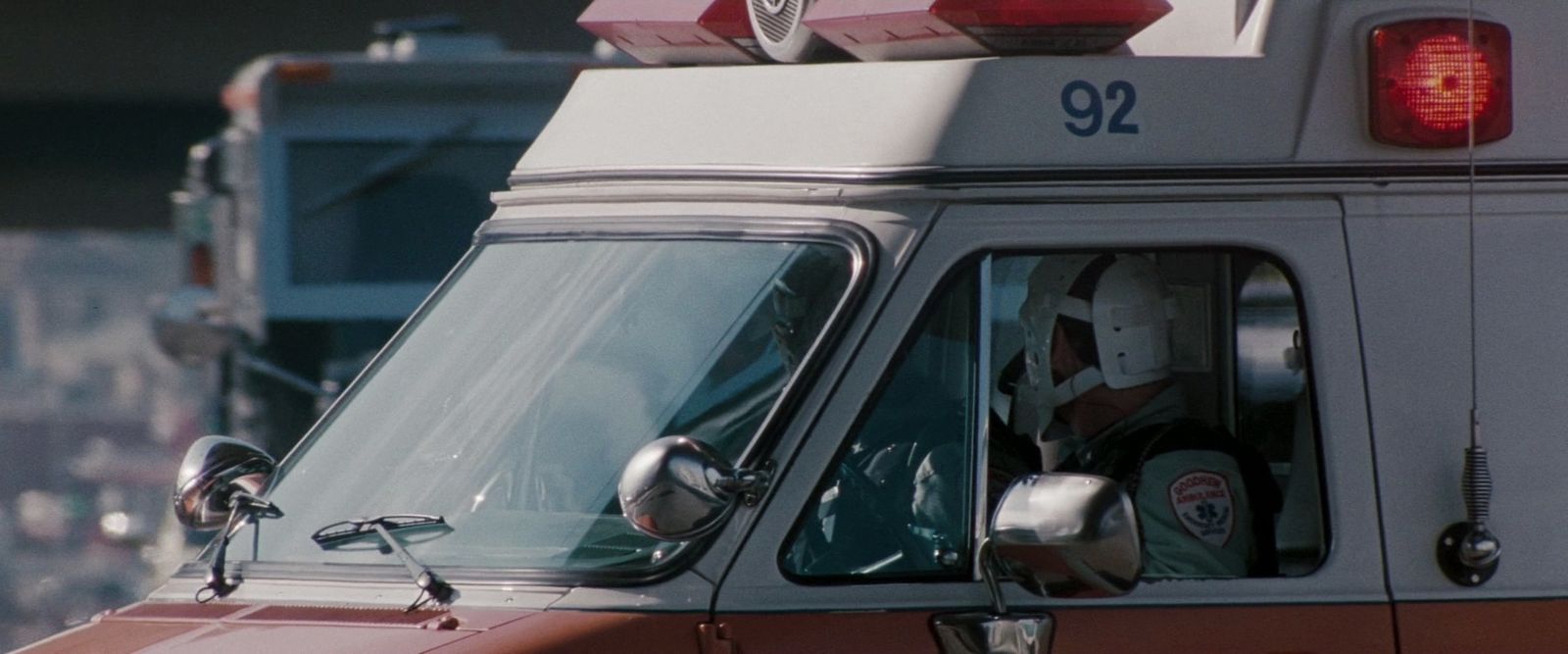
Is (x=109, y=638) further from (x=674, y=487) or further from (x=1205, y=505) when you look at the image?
(x=1205, y=505)

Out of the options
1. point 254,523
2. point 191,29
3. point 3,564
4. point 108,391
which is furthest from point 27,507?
point 254,523

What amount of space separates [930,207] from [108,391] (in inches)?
514

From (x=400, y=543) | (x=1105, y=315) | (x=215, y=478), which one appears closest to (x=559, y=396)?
A: (x=400, y=543)

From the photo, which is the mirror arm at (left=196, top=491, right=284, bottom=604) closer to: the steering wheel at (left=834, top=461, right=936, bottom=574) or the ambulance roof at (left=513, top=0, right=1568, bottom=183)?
the ambulance roof at (left=513, top=0, right=1568, bottom=183)

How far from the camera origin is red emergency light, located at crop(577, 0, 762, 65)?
435 cm

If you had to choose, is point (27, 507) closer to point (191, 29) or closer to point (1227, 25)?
point (191, 29)

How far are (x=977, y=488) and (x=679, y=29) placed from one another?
3.91 ft

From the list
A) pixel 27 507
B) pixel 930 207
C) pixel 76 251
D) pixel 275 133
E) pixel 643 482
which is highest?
pixel 930 207

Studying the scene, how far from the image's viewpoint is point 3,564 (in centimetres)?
1268

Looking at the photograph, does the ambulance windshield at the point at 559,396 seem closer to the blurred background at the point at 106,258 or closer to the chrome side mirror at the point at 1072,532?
the chrome side mirror at the point at 1072,532

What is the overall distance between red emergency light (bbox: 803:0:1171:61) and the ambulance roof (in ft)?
0.18

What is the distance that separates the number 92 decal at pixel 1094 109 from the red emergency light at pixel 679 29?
2.52 ft

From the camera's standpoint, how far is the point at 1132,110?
12.3 feet

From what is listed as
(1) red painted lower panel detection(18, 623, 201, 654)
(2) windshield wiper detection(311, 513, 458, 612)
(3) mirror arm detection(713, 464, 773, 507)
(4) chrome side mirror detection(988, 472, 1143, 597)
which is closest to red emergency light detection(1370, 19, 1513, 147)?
(4) chrome side mirror detection(988, 472, 1143, 597)
